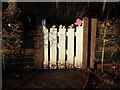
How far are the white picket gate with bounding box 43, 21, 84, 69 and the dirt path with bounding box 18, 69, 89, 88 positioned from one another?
0.26 m

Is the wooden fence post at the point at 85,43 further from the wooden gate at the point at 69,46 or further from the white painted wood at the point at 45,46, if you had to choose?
the white painted wood at the point at 45,46

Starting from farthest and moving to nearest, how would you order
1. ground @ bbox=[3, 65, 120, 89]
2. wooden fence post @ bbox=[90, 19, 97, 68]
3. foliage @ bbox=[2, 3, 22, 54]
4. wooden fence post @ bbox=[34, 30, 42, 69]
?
wooden fence post @ bbox=[90, 19, 97, 68] < wooden fence post @ bbox=[34, 30, 42, 69] < foliage @ bbox=[2, 3, 22, 54] < ground @ bbox=[3, 65, 120, 89]

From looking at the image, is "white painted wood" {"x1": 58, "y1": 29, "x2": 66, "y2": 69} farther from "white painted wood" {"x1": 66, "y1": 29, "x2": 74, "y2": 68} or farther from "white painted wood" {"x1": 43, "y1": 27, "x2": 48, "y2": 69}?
"white painted wood" {"x1": 43, "y1": 27, "x2": 48, "y2": 69}

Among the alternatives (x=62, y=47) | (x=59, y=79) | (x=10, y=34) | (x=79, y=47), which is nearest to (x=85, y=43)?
(x=79, y=47)

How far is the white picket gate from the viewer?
484 cm

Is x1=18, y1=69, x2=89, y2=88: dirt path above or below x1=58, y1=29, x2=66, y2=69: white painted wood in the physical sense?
below

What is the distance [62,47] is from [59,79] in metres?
1.07

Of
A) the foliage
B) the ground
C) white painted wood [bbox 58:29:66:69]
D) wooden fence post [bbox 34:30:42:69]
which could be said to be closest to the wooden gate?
white painted wood [bbox 58:29:66:69]

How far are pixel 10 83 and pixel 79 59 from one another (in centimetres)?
226

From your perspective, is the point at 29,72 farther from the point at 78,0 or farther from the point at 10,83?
the point at 78,0

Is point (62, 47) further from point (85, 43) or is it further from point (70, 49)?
point (85, 43)

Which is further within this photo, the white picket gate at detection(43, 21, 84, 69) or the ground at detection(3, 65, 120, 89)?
the white picket gate at detection(43, 21, 84, 69)

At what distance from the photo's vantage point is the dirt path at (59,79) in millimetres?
3977

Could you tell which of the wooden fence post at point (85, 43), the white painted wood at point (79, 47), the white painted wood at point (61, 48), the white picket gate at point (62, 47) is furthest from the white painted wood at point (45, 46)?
the wooden fence post at point (85, 43)
